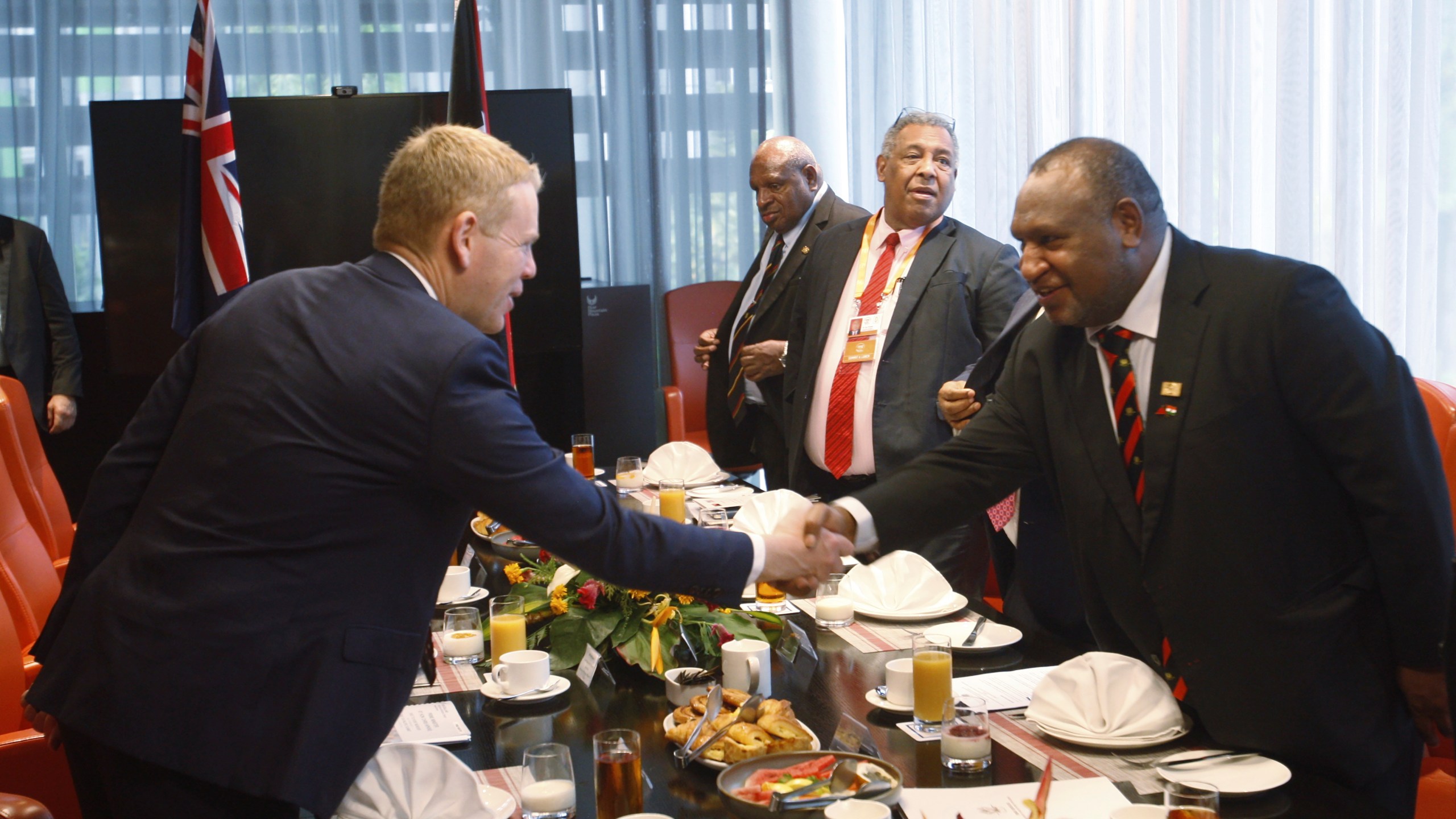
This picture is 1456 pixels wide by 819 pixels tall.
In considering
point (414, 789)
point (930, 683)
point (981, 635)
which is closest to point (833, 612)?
point (981, 635)

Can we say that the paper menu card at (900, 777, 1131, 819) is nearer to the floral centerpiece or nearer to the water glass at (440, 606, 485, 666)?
the floral centerpiece

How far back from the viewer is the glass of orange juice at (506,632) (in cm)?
214

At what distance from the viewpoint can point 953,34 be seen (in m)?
5.39

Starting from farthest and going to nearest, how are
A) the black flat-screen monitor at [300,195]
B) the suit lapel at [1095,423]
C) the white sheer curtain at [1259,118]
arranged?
the black flat-screen monitor at [300,195] < the white sheer curtain at [1259,118] < the suit lapel at [1095,423]

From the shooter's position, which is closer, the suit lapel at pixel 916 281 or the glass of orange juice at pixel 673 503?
the glass of orange juice at pixel 673 503

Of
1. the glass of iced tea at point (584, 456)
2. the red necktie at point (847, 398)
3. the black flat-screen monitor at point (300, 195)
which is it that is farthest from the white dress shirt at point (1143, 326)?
the black flat-screen monitor at point (300, 195)

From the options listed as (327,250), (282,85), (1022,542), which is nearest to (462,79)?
(327,250)

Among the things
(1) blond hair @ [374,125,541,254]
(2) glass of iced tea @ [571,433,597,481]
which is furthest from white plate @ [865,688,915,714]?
(2) glass of iced tea @ [571,433,597,481]

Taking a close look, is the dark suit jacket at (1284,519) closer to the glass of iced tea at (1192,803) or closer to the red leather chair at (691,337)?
the glass of iced tea at (1192,803)

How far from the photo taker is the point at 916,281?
3.75 m

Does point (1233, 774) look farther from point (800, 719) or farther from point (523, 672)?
point (523, 672)

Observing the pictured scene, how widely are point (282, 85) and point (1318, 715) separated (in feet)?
21.0

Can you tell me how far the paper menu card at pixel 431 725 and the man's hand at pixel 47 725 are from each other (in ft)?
1.54

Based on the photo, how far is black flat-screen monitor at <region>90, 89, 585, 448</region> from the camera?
19.8 ft
